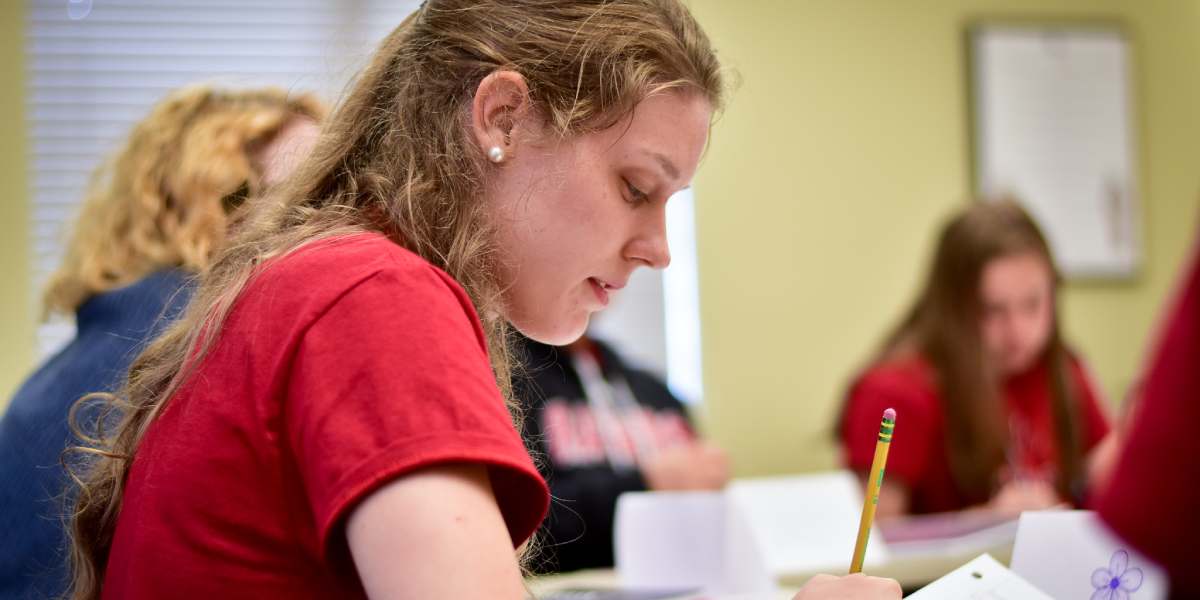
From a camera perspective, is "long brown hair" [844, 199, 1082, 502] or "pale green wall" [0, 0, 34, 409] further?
"pale green wall" [0, 0, 34, 409]

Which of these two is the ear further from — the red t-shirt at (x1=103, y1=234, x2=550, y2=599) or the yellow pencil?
the yellow pencil

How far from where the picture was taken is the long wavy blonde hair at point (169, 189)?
137 centimetres

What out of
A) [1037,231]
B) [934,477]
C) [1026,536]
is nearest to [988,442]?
[934,477]

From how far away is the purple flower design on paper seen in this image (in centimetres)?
75

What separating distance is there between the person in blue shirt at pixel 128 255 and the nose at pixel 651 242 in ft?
1.35

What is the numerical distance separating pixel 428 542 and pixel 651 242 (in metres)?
0.36

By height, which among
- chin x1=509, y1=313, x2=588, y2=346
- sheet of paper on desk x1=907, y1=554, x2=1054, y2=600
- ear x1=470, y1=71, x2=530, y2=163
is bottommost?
sheet of paper on desk x1=907, y1=554, x2=1054, y2=600

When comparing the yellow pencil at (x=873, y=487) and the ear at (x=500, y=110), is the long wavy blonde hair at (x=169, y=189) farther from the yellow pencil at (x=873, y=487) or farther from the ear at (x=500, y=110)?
the yellow pencil at (x=873, y=487)

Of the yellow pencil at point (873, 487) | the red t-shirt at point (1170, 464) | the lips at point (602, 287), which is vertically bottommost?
the yellow pencil at point (873, 487)

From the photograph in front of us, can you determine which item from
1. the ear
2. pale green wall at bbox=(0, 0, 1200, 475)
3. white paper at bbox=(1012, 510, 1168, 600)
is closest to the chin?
the ear

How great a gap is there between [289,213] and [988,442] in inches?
65.3

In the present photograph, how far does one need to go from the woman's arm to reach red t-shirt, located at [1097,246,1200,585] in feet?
0.98

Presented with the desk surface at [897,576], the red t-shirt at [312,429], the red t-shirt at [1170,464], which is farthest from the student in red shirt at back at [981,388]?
the red t-shirt at [1170,464]

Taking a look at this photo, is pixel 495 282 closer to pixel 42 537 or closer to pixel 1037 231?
pixel 42 537
